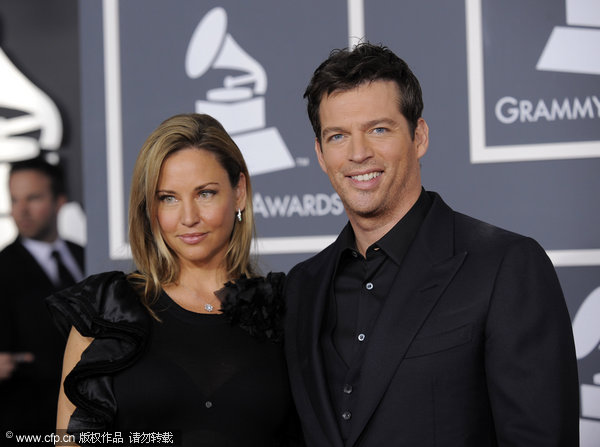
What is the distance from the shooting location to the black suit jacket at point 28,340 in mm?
3979

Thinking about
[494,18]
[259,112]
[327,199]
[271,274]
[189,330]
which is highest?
[494,18]

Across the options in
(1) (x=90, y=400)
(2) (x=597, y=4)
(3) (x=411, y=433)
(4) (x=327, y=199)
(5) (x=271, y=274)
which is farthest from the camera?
(4) (x=327, y=199)

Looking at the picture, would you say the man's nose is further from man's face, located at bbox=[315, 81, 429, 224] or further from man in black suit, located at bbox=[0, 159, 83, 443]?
man in black suit, located at bbox=[0, 159, 83, 443]

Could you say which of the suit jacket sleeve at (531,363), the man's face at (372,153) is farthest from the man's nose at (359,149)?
the suit jacket sleeve at (531,363)

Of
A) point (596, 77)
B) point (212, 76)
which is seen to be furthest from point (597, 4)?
point (212, 76)

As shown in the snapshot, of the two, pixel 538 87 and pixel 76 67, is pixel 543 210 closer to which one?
pixel 538 87

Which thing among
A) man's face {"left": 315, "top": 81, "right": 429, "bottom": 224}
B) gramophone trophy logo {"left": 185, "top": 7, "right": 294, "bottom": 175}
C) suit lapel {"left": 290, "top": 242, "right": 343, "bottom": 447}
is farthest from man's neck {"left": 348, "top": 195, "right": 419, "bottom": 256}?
gramophone trophy logo {"left": 185, "top": 7, "right": 294, "bottom": 175}

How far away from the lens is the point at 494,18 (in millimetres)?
3090

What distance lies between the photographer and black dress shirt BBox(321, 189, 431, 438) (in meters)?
1.72

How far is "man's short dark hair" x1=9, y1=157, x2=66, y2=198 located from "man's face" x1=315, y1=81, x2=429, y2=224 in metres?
2.75

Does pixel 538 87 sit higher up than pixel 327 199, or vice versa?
pixel 538 87

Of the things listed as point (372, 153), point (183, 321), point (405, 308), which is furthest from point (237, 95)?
point (405, 308)

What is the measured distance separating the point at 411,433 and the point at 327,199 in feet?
5.73

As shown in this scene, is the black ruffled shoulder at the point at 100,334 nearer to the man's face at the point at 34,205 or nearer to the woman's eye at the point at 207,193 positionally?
the woman's eye at the point at 207,193
